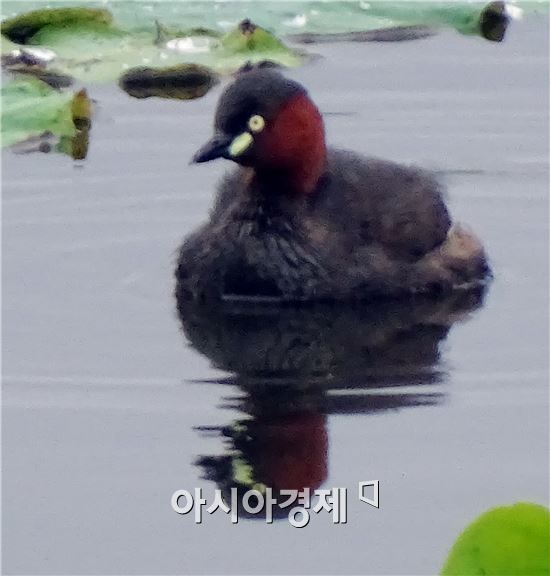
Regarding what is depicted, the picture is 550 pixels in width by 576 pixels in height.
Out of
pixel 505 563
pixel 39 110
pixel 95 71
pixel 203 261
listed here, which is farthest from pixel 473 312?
pixel 505 563

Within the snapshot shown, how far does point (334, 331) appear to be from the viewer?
7.26 meters

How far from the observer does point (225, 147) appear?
752 centimetres

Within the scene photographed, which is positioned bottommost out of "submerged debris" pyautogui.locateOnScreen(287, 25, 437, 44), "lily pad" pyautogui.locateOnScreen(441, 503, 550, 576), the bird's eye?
"submerged debris" pyautogui.locateOnScreen(287, 25, 437, 44)

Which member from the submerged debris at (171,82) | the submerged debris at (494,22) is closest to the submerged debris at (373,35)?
the submerged debris at (494,22)

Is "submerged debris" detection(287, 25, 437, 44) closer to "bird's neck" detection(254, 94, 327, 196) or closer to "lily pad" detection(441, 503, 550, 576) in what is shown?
"bird's neck" detection(254, 94, 327, 196)

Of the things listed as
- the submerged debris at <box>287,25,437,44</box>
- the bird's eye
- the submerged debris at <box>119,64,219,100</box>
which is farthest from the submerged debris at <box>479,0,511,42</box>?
the bird's eye

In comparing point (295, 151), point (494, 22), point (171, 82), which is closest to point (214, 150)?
point (295, 151)

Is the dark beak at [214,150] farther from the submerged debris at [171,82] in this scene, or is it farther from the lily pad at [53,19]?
the lily pad at [53,19]

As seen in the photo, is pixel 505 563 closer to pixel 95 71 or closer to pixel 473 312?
Answer: pixel 473 312

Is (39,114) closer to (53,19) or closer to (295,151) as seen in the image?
(53,19)

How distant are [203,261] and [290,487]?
2.18 m

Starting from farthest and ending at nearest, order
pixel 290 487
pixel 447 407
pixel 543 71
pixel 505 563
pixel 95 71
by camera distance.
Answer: pixel 543 71, pixel 95 71, pixel 447 407, pixel 290 487, pixel 505 563

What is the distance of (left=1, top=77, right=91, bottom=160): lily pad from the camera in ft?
29.9

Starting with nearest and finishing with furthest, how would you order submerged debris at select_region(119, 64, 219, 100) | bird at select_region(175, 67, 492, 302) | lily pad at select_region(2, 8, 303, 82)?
bird at select_region(175, 67, 492, 302), lily pad at select_region(2, 8, 303, 82), submerged debris at select_region(119, 64, 219, 100)
